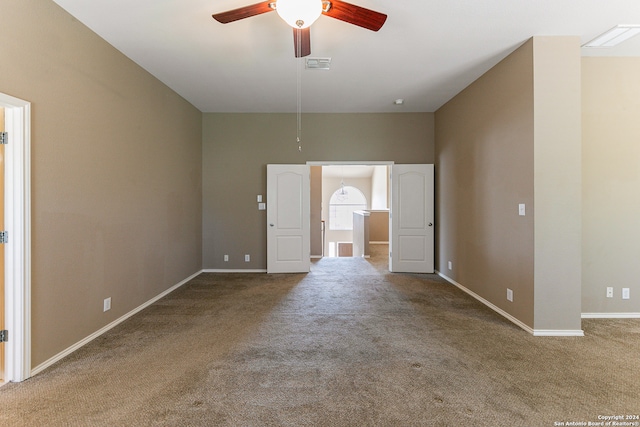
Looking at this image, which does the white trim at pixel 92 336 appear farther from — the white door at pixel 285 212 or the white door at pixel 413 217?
the white door at pixel 413 217

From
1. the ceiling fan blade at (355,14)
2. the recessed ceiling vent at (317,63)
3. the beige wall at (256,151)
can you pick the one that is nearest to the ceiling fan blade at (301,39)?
the ceiling fan blade at (355,14)

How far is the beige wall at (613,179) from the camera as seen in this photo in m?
3.46

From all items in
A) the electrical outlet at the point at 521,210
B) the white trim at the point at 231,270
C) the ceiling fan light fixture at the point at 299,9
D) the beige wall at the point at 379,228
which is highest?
the ceiling fan light fixture at the point at 299,9

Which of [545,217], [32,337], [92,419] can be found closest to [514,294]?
[545,217]

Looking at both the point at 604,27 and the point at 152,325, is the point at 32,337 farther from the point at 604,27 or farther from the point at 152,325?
the point at 604,27

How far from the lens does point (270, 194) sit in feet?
18.7

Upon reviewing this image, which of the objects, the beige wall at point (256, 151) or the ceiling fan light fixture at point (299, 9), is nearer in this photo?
the ceiling fan light fixture at point (299, 9)

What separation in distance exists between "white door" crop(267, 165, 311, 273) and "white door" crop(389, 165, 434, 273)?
1664 mm

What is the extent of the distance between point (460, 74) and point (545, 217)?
2.13 m

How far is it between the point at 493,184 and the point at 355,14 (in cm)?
267

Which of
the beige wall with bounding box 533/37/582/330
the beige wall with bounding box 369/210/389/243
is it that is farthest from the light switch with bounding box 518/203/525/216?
the beige wall with bounding box 369/210/389/243

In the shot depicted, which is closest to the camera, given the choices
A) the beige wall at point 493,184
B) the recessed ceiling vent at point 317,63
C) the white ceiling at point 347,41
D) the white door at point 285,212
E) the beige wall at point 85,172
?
the beige wall at point 85,172

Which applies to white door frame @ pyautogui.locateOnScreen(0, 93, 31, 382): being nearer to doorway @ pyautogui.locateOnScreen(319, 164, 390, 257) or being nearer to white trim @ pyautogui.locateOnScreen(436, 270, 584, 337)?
white trim @ pyautogui.locateOnScreen(436, 270, 584, 337)

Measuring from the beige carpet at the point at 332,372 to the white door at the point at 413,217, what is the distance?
1896 mm
